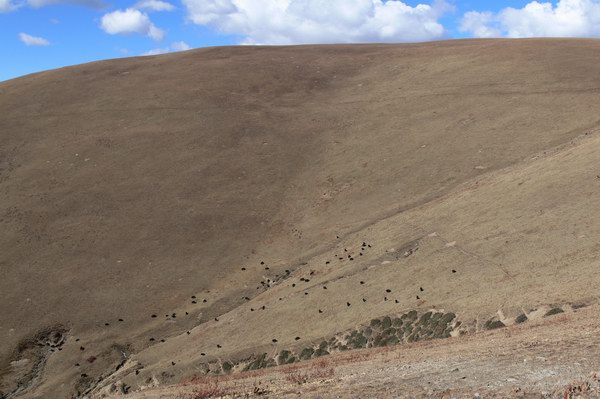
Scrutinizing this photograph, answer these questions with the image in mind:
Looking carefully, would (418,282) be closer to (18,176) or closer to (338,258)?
(338,258)

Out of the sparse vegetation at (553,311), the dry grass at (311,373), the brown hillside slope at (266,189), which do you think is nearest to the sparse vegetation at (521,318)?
the sparse vegetation at (553,311)

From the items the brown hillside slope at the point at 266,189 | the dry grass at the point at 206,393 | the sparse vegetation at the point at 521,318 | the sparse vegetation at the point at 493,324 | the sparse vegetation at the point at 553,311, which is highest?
the brown hillside slope at the point at 266,189

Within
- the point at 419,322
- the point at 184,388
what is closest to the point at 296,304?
the point at 419,322

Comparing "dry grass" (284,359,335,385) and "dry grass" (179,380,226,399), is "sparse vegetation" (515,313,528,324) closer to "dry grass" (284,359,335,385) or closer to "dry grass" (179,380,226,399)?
"dry grass" (284,359,335,385)

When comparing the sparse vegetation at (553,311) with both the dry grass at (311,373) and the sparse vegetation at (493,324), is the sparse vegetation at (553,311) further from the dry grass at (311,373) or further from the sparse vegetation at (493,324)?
the dry grass at (311,373)

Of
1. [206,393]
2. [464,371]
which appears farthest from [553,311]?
[206,393]

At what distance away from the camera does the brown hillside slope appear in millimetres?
20609

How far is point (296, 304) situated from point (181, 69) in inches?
1273

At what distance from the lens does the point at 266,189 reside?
32000 millimetres

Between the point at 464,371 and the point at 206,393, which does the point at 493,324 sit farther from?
the point at 206,393

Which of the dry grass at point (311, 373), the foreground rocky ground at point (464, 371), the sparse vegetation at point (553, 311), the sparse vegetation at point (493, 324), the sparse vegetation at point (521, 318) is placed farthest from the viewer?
the sparse vegetation at point (493, 324)

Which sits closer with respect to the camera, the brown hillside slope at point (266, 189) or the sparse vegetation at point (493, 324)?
the sparse vegetation at point (493, 324)

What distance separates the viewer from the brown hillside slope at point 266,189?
2061 cm

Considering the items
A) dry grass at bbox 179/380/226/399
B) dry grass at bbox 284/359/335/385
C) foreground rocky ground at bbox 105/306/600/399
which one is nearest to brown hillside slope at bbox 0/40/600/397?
foreground rocky ground at bbox 105/306/600/399
